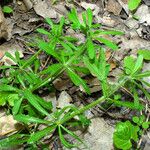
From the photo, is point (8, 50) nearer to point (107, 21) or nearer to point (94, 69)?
point (94, 69)

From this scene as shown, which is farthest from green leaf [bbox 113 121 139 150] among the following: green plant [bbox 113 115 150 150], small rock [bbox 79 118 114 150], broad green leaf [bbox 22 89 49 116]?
broad green leaf [bbox 22 89 49 116]

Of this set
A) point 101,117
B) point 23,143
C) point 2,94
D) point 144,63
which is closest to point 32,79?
point 2,94

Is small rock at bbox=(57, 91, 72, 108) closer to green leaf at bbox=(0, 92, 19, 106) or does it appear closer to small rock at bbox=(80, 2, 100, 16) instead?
green leaf at bbox=(0, 92, 19, 106)

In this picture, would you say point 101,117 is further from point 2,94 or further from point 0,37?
point 0,37

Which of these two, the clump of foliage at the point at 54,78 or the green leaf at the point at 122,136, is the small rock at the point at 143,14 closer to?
the clump of foliage at the point at 54,78

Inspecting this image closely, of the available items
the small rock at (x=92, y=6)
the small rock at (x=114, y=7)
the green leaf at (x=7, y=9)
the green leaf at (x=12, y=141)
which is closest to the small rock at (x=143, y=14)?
the small rock at (x=114, y=7)
